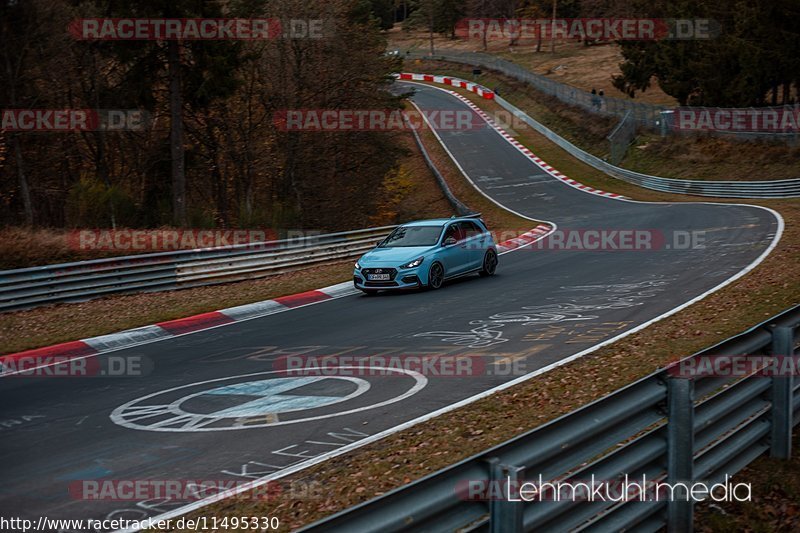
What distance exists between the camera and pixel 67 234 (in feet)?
72.3

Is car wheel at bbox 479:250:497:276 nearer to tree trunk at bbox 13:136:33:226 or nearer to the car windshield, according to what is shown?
the car windshield

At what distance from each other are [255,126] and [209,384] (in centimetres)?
2603

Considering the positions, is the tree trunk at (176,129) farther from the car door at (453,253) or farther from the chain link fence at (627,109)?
the chain link fence at (627,109)

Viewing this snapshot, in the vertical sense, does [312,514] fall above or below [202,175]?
below

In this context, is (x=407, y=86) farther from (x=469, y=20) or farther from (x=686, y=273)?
(x=686, y=273)

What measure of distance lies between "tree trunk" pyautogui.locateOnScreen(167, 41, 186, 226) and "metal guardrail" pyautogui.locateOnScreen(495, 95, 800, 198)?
26.7m

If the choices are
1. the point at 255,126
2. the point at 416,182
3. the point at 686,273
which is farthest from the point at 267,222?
the point at 416,182

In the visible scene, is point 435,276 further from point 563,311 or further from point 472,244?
point 563,311

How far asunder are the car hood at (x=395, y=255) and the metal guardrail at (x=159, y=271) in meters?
4.86

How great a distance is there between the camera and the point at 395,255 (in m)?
19.4

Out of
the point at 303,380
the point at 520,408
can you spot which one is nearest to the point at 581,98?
the point at 303,380

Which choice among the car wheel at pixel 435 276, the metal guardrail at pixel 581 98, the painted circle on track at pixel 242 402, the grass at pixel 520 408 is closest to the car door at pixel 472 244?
the car wheel at pixel 435 276

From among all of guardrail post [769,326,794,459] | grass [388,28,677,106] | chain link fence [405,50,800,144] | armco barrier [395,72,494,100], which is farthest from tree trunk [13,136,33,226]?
grass [388,28,677,106]

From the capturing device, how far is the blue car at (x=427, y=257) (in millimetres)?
19031
